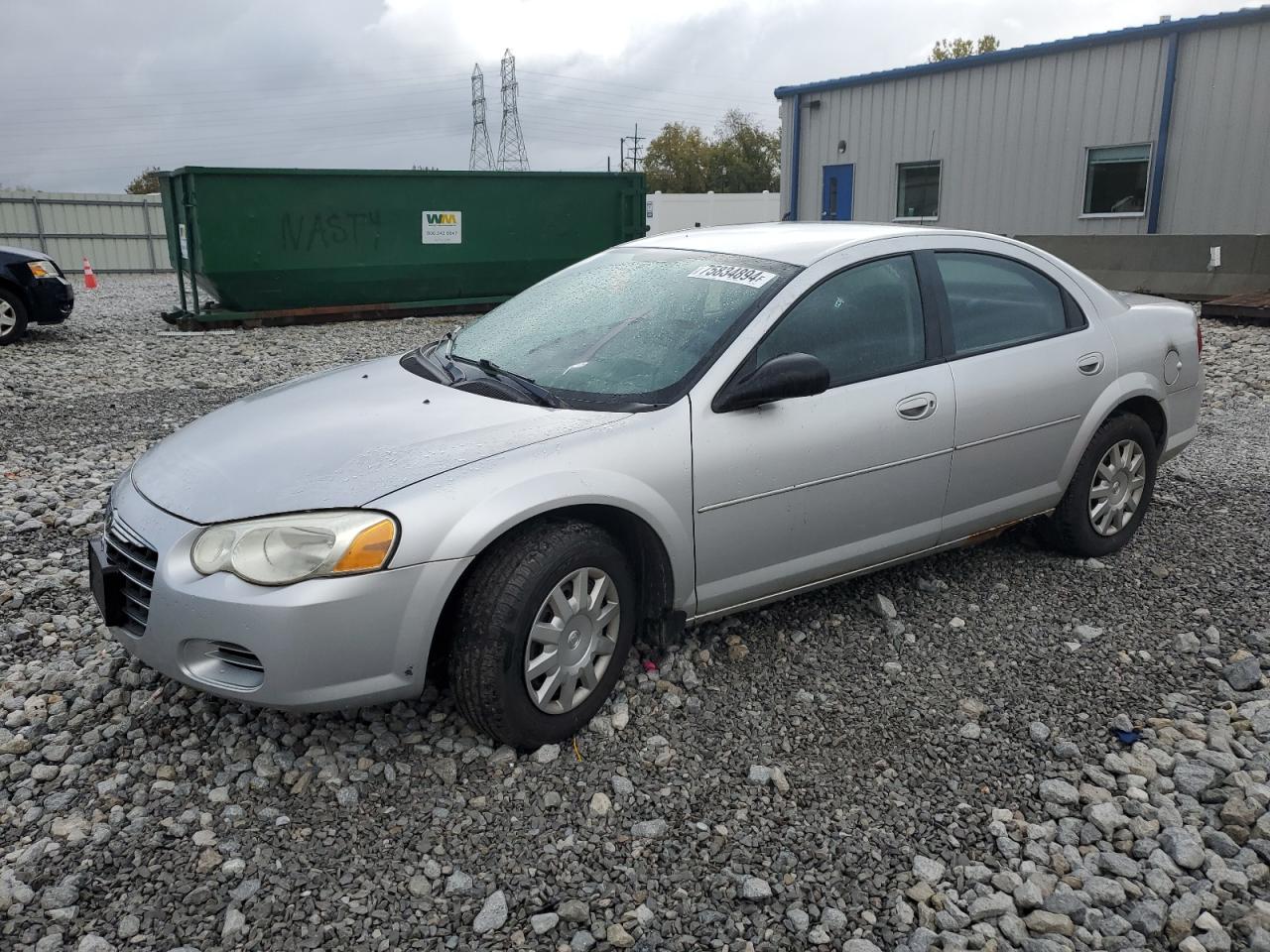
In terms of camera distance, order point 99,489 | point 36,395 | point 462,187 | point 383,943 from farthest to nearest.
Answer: point 462,187 < point 36,395 < point 99,489 < point 383,943

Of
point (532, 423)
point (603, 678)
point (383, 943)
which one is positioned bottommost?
point (383, 943)

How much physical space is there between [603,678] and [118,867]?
4.66ft

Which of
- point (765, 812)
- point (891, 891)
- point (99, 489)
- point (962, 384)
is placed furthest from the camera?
point (99, 489)

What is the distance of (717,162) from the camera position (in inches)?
2884

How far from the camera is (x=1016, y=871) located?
104 inches

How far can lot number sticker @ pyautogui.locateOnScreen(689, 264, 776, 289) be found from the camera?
144 inches

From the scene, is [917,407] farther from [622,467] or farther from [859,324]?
[622,467]

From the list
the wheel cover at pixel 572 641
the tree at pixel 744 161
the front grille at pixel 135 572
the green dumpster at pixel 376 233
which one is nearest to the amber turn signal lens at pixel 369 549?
the wheel cover at pixel 572 641

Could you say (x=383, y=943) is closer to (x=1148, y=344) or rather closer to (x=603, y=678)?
(x=603, y=678)

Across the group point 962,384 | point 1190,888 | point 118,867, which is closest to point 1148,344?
point 962,384

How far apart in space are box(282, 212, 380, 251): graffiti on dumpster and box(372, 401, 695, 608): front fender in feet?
36.9

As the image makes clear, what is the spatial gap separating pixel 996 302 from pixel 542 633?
96.2 inches

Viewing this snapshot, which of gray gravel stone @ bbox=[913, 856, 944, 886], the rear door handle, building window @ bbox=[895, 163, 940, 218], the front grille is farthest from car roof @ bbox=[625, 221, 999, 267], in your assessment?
building window @ bbox=[895, 163, 940, 218]

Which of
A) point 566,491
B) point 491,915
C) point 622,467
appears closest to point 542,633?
point 566,491
